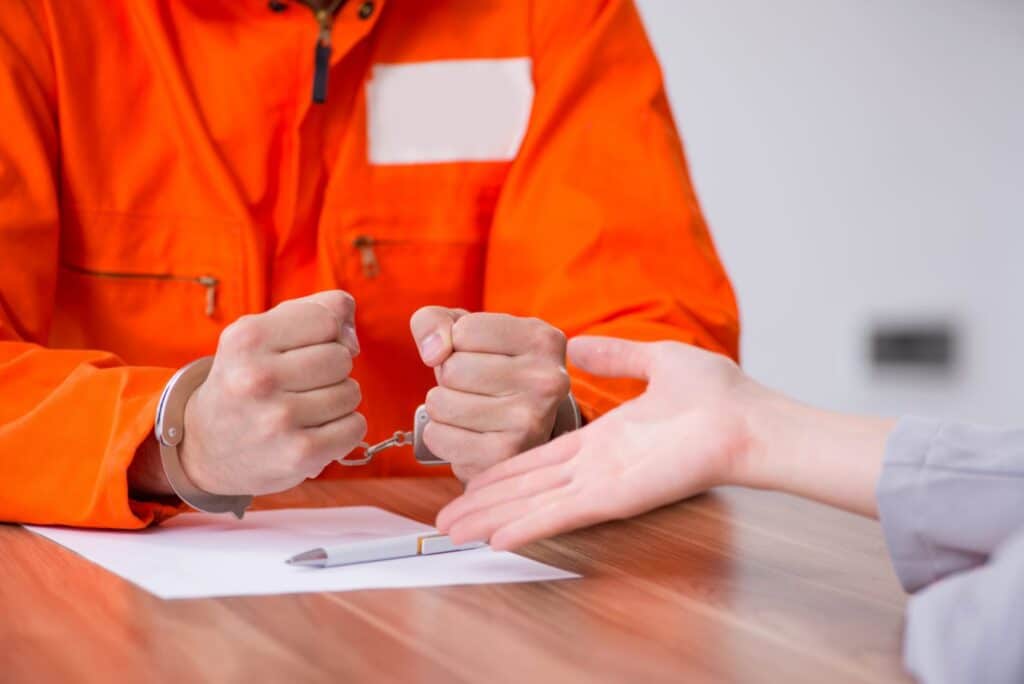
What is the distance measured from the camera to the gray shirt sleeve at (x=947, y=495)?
2.59ft

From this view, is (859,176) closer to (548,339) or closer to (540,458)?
(548,339)

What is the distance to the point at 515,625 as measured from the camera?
31.4 inches

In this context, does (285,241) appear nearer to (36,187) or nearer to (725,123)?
(36,187)

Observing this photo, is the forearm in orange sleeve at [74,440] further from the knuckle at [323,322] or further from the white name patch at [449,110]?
the white name patch at [449,110]

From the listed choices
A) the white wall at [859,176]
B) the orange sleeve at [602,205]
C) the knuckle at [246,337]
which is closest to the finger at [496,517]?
the knuckle at [246,337]

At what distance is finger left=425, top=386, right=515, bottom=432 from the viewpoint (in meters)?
1.12

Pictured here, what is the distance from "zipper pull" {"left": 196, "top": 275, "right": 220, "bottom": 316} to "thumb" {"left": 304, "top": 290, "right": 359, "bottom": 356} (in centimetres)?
43

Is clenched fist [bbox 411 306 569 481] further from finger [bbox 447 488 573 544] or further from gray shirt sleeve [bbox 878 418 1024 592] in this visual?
gray shirt sleeve [bbox 878 418 1024 592]

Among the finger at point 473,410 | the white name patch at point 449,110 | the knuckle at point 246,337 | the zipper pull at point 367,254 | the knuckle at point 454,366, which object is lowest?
the finger at point 473,410

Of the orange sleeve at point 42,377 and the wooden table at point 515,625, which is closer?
the wooden table at point 515,625

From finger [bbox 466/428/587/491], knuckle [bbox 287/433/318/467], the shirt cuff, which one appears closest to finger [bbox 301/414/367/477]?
knuckle [bbox 287/433/318/467]

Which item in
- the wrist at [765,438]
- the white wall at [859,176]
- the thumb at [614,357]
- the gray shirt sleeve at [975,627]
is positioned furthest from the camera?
the white wall at [859,176]

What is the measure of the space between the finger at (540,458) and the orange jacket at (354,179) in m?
0.29

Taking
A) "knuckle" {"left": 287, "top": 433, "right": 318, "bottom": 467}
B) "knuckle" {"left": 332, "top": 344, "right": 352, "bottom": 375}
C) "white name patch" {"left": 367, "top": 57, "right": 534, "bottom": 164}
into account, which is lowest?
"knuckle" {"left": 287, "top": 433, "right": 318, "bottom": 467}
